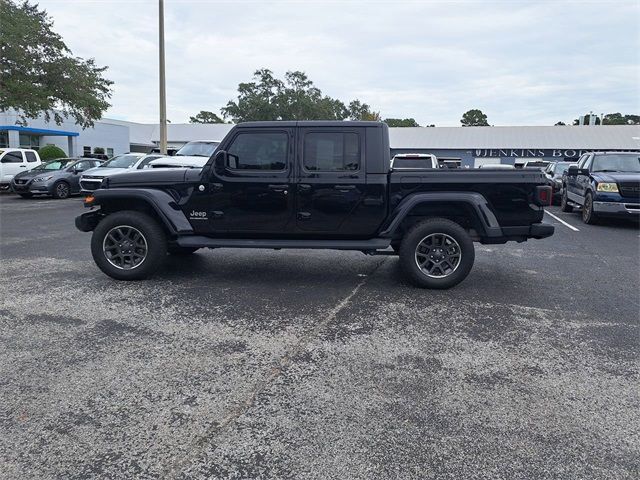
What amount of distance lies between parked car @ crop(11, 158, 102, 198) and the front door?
14.8 metres

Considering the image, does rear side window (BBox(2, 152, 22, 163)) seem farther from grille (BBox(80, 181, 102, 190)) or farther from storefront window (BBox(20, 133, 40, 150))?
storefront window (BBox(20, 133, 40, 150))

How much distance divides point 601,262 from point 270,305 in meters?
5.48

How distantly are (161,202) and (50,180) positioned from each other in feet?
47.9

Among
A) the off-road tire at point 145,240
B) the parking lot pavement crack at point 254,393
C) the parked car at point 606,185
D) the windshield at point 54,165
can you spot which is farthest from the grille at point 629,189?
the windshield at point 54,165

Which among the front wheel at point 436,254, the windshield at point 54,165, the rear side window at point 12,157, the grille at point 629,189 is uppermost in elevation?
the rear side window at point 12,157

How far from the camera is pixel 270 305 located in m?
5.25

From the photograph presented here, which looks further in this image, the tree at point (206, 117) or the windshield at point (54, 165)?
the tree at point (206, 117)

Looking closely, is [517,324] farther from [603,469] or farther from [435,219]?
[603,469]

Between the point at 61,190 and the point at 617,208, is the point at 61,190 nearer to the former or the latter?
the point at 61,190

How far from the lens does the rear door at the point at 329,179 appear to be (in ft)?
19.3

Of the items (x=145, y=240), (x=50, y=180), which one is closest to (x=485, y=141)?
(x=50, y=180)

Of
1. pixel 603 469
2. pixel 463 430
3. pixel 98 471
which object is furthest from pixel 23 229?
pixel 603 469

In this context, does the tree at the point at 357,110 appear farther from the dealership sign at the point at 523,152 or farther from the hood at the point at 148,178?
the hood at the point at 148,178

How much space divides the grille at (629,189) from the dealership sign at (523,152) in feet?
124
